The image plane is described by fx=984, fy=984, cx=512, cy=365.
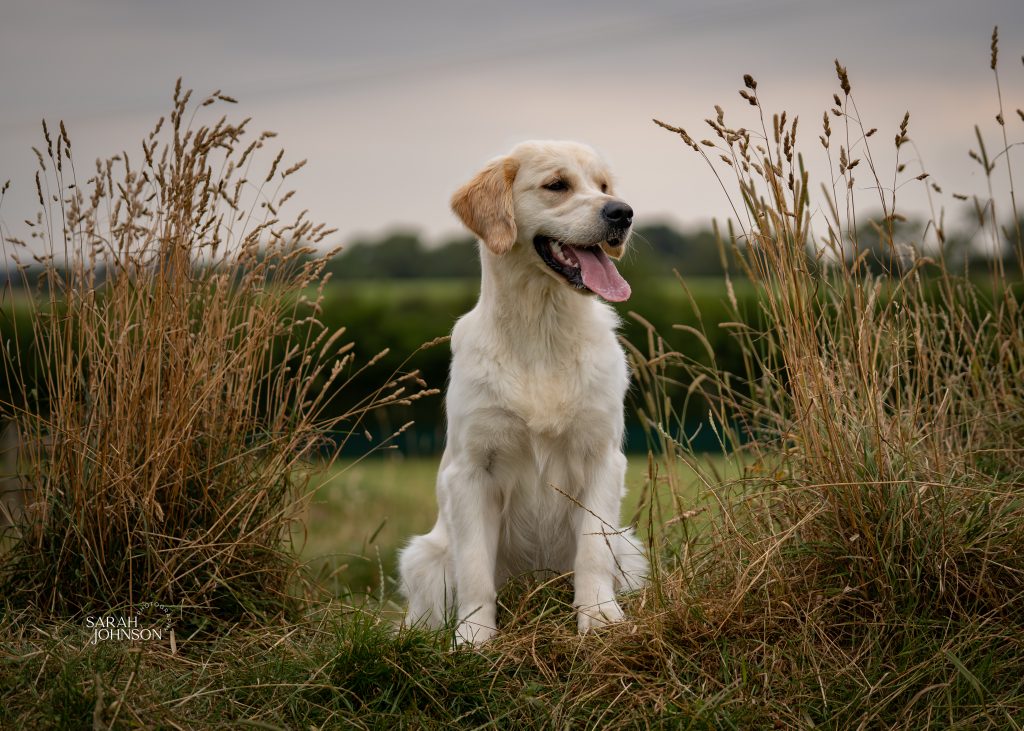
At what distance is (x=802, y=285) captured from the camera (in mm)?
2953

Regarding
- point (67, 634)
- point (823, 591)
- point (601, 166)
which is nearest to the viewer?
point (823, 591)

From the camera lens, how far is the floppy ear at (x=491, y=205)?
138 inches

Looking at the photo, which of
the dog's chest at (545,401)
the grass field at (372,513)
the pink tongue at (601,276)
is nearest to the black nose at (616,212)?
the pink tongue at (601,276)

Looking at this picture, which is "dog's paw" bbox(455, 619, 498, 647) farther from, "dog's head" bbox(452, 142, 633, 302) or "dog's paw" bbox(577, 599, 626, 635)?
"dog's head" bbox(452, 142, 633, 302)

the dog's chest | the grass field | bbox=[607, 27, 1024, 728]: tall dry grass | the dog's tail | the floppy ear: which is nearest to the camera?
bbox=[607, 27, 1024, 728]: tall dry grass

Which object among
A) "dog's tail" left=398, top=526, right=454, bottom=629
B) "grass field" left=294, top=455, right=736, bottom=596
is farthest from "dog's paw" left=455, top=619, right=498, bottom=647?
"grass field" left=294, top=455, right=736, bottom=596

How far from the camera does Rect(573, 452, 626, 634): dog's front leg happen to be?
316 centimetres

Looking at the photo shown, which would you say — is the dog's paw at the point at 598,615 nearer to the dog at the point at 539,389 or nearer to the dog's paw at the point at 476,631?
the dog at the point at 539,389

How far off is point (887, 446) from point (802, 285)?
0.53 m

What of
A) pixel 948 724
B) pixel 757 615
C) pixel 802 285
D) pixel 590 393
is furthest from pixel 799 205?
pixel 948 724

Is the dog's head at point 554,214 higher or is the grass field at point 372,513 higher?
the dog's head at point 554,214

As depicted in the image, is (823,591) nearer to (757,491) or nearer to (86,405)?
(757,491)

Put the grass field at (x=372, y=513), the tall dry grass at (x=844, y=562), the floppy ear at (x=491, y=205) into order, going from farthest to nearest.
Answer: the grass field at (x=372, y=513) → the floppy ear at (x=491, y=205) → the tall dry grass at (x=844, y=562)

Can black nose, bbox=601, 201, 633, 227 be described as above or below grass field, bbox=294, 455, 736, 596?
above
